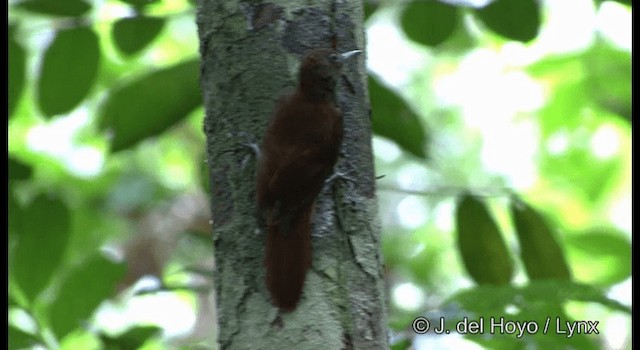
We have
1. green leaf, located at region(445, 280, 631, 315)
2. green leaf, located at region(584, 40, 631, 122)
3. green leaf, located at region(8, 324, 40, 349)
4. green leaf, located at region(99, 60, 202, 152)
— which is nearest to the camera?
green leaf, located at region(445, 280, 631, 315)

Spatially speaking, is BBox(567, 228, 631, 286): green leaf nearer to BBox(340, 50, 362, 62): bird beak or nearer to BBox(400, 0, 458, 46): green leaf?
BBox(400, 0, 458, 46): green leaf

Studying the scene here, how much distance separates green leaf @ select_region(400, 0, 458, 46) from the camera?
2141mm

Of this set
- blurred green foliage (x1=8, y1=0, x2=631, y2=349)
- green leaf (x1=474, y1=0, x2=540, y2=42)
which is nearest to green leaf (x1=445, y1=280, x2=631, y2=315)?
blurred green foliage (x1=8, y1=0, x2=631, y2=349)

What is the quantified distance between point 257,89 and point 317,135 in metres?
0.13

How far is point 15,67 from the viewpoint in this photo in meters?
2.20

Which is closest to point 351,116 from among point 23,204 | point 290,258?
point 290,258

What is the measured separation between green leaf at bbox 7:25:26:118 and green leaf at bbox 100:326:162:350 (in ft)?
2.16

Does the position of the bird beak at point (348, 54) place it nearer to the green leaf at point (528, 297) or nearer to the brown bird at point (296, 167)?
the brown bird at point (296, 167)

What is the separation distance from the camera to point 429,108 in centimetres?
554

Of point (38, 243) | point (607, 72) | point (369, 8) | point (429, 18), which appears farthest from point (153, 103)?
point (607, 72)

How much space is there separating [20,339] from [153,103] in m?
0.59

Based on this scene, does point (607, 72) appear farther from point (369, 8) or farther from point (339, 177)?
point (339, 177)

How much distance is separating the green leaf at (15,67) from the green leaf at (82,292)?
48 centimetres

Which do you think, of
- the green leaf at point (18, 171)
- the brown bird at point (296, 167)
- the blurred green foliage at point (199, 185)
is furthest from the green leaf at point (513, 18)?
the green leaf at point (18, 171)
